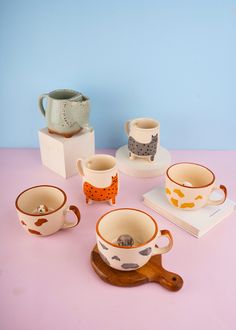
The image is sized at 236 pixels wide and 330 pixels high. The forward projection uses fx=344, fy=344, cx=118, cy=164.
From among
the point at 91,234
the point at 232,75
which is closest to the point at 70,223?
the point at 91,234

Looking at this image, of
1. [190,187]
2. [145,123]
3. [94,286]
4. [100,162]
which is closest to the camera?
[94,286]

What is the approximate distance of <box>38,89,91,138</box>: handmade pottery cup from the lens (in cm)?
79

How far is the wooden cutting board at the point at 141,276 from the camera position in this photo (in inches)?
22.2

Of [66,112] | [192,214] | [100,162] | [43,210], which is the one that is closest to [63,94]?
[66,112]

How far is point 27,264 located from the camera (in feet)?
1.99

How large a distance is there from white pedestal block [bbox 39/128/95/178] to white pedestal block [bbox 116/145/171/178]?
0.29 feet

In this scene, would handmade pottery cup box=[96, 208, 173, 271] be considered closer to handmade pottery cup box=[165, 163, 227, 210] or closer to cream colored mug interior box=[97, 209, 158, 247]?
cream colored mug interior box=[97, 209, 158, 247]

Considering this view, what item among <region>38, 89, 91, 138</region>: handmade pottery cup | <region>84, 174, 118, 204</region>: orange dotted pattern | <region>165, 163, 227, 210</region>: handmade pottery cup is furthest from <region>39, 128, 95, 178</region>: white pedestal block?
<region>165, 163, 227, 210</region>: handmade pottery cup

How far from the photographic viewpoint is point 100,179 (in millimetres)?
720

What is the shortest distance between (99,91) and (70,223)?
40 cm

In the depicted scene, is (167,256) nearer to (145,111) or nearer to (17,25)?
(145,111)

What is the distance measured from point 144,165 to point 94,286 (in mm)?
371

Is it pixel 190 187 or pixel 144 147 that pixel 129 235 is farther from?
pixel 144 147

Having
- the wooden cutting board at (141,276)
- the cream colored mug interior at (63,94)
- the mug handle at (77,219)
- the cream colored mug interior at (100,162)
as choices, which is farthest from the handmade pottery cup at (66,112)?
the wooden cutting board at (141,276)
